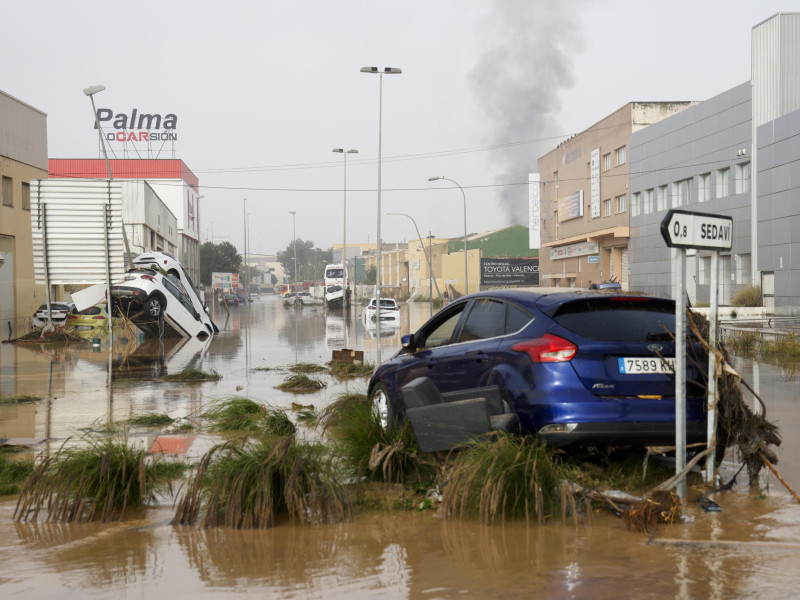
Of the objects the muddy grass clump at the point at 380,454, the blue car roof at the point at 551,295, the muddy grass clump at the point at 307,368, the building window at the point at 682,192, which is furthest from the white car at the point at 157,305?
the building window at the point at 682,192

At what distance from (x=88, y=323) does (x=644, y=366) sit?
25534 millimetres

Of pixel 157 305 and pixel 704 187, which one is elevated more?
pixel 704 187

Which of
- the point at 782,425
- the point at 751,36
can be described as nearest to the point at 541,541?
the point at 782,425

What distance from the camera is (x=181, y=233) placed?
294 feet

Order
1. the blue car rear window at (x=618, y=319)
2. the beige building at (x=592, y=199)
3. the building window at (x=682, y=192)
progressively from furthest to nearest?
1. the beige building at (x=592, y=199)
2. the building window at (x=682, y=192)
3. the blue car rear window at (x=618, y=319)

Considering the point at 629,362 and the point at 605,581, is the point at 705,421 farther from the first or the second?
the point at 605,581

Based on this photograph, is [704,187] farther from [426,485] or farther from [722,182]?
[426,485]

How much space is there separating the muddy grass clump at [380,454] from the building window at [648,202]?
46.8 metres

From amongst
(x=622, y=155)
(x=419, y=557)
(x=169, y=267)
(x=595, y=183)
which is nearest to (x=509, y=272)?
(x=595, y=183)

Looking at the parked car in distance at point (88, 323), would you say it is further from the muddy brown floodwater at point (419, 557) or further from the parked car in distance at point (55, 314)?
the muddy brown floodwater at point (419, 557)

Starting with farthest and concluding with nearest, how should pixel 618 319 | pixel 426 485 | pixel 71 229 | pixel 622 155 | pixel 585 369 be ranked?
1. pixel 622 155
2. pixel 71 229
3. pixel 426 485
4. pixel 618 319
5. pixel 585 369

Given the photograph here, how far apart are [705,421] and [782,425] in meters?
3.88

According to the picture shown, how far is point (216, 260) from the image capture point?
124 m

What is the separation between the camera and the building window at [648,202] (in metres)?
50.8
